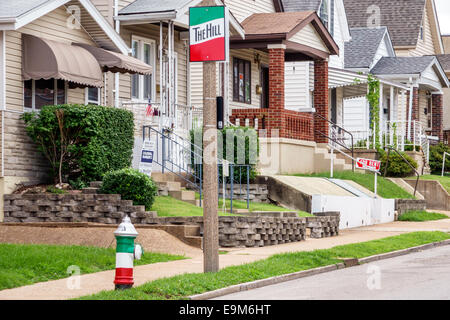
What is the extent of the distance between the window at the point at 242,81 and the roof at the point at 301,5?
628 cm

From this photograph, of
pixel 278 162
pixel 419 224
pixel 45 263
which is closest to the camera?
pixel 45 263

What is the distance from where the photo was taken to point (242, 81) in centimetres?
3030

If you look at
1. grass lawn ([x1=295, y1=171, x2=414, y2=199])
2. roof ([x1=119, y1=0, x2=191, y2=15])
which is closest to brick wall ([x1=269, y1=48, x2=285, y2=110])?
grass lawn ([x1=295, y1=171, x2=414, y2=199])

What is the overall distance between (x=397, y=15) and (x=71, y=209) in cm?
3186

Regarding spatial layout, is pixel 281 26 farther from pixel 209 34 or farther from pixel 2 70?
pixel 209 34

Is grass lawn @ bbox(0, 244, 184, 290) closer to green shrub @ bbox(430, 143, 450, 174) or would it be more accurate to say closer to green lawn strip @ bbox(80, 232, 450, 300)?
green lawn strip @ bbox(80, 232, 450, 300)

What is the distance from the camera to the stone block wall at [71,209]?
1809cm

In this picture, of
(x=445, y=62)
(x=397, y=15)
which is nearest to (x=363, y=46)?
(x=397, y=15)

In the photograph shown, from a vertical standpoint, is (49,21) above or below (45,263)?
above

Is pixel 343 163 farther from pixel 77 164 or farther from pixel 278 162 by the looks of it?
pixel 77 164

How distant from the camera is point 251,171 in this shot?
2311 cm
